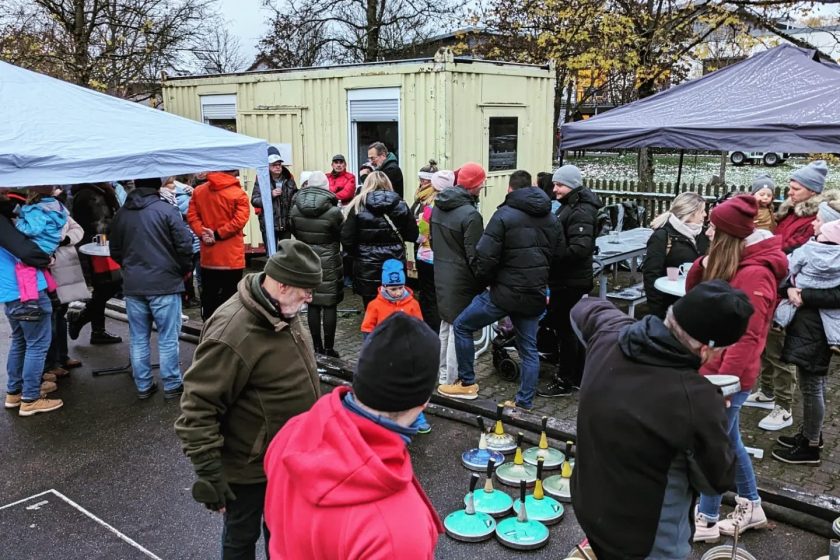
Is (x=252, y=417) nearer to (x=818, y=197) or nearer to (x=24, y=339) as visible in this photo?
(x=24, y=339)

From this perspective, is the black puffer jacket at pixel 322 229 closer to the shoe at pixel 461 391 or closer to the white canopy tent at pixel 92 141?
the white canopy tent at pixel 92 141

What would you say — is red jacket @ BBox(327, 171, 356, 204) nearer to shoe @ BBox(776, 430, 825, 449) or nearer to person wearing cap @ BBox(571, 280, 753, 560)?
shoe @ BBox(776, 430, 825, 449)

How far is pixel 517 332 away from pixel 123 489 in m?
3.22

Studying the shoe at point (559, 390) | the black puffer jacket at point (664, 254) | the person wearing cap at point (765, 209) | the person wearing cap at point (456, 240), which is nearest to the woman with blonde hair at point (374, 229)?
the person wearing cap at point (456, 240)

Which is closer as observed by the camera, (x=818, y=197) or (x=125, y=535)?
(x=125, y=535)

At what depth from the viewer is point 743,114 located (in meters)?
7.16

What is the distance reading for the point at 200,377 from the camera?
2.96 meters

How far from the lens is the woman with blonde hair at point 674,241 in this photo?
5.43 m

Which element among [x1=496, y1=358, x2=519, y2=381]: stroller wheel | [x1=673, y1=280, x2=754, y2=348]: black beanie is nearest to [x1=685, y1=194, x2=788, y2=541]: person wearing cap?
[x1=673, y1=280, x2=754, y2=348]: black beanie

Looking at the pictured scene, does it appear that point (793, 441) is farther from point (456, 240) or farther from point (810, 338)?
point (456, 240)

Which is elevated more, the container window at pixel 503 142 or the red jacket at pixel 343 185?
the container window at pixel 503 142

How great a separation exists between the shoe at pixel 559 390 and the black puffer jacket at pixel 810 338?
6.60ft

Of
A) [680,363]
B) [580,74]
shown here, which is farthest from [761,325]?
[580,74]

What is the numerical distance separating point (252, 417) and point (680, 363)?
1.82m
